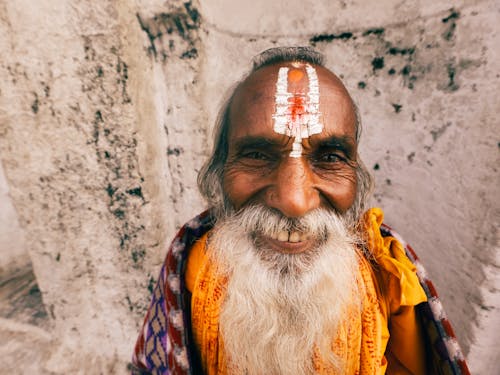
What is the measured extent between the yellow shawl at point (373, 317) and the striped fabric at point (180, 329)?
0.13 feet

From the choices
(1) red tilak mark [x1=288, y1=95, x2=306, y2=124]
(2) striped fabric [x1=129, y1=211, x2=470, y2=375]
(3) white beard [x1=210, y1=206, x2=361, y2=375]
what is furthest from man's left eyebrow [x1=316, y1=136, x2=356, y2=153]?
(2) striped fabric [x1=129, y1=211, x2=470, y2=375]

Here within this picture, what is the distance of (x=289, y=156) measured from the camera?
863 millimetres

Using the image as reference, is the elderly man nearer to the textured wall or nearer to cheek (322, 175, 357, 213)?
cheek (322, 175, 357, 213)

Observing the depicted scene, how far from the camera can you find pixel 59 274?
154cm

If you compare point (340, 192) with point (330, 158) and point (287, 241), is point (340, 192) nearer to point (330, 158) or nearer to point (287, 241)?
point (330, 158)

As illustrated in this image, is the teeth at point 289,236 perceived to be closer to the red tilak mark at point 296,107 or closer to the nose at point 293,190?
the nose at point 293,190

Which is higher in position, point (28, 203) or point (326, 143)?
point (326, 143)

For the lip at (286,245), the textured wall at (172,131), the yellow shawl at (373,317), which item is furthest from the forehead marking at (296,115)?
the textured wall at (172,131)

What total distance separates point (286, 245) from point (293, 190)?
0.18 m

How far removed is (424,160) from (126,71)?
145 centimetres

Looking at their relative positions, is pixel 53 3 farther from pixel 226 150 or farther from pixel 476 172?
pixel 476 172

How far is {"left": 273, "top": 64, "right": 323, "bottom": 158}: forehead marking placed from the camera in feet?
2.79

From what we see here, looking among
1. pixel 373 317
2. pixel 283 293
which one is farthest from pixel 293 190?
pixel 373 317

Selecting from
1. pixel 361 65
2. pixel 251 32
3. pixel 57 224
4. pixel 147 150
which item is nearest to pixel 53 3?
pixel 147 150
